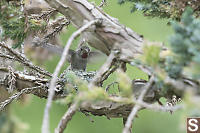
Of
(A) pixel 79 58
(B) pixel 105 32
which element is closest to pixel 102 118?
(A) pixel 79 58

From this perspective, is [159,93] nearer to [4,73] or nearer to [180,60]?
[180,60]

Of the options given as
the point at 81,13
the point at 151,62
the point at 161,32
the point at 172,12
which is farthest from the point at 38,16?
the point at 161,32

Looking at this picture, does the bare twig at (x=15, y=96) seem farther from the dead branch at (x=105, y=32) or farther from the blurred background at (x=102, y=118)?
the blurred background at (x=102, y=118)

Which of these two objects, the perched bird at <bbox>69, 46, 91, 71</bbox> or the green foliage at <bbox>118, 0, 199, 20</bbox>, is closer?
the green foliage at <bbox>118, 0, 199, 20</bbox>

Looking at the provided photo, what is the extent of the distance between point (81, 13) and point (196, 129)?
35cm

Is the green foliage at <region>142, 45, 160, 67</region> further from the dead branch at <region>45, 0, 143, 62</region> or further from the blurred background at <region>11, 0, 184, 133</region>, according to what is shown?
the blurred background at <region>11, 0, 184, 133</region>

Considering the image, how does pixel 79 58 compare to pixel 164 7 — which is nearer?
pixel 164 7

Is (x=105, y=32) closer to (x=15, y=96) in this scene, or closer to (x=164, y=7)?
(x=164, y=7)

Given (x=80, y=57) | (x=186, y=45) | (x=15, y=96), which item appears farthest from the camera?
(x=80, y=57)

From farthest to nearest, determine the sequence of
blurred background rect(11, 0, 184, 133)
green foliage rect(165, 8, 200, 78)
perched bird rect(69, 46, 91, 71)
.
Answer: blurred background rect(11, 0, 184, 133) < perched bird rect(69, 46, 91, 71) < green foliage rect(165, 8, 200, 78)

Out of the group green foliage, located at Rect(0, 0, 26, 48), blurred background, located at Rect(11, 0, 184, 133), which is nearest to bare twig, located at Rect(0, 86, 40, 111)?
green foliage, located at Rect(0, 0, 26, 48)

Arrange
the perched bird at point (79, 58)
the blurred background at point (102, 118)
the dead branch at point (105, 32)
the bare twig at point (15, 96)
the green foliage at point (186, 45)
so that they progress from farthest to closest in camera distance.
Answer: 1. the blurred background at point (102, 118)
2. the perched bird at point (79, 58)
3. the bare twig at point (15, 96)
4. the dead branch at point (105, 32)
5. the green foliage at point (186, 45)

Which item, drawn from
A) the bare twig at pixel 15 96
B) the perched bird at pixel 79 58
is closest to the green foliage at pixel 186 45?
the bare twig at pixel 15 96

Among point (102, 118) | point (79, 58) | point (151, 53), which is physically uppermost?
point (79, 58)
